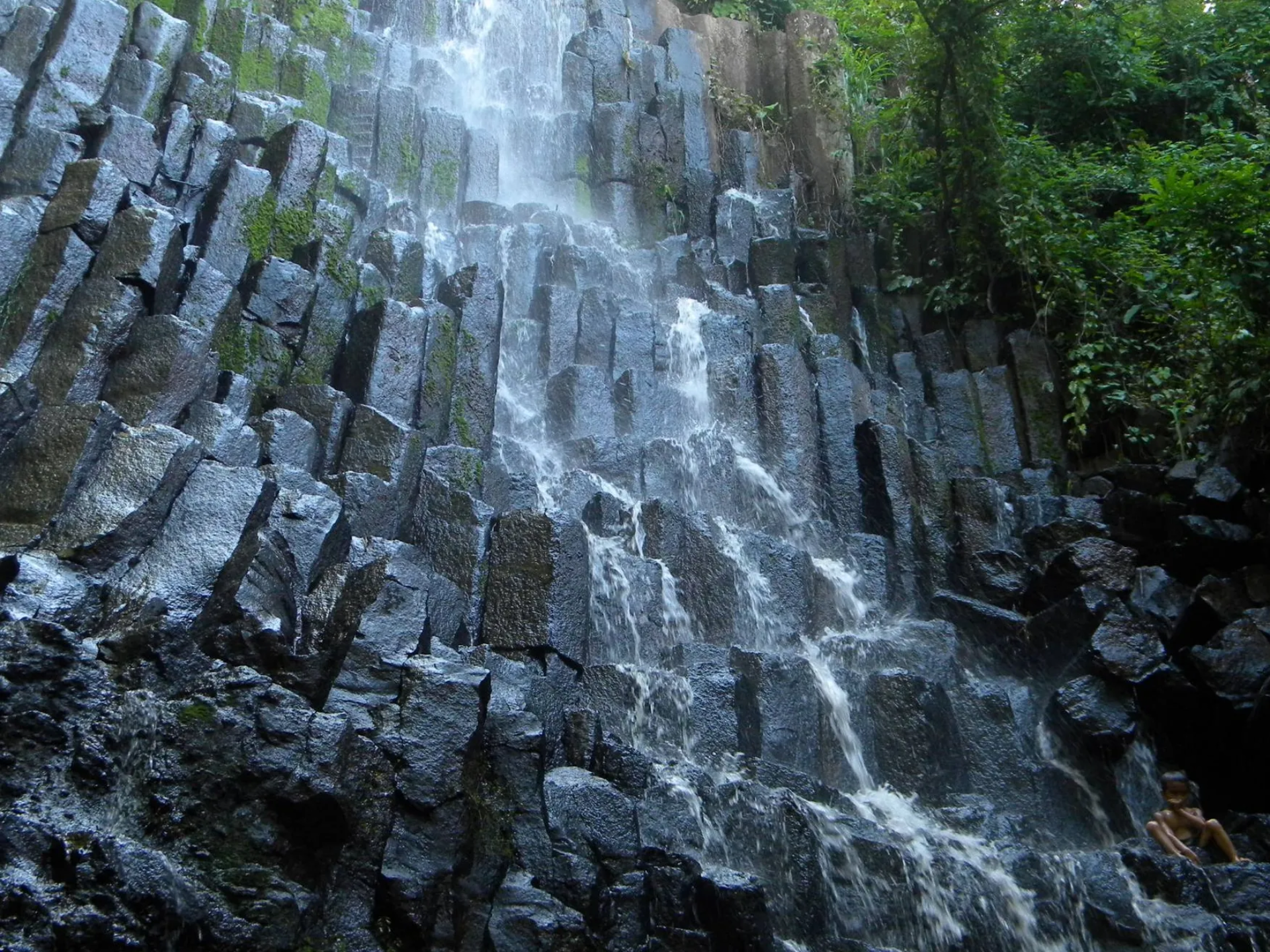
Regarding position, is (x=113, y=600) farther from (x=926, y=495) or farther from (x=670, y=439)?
(x=926, y=495)

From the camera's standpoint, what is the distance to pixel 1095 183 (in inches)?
647

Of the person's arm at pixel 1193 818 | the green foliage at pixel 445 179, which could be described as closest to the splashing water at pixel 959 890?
the person's arm at pixel 1193 818

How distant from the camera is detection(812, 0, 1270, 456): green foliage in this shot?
480 inches

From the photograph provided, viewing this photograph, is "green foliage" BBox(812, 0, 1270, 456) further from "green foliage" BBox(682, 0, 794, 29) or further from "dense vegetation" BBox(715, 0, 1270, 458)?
"green foliage" BBox(682, 0, 794, 29)

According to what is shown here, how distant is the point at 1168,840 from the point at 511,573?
5741 mm

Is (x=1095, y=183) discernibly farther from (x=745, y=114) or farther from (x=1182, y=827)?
(x=1182, y=827)

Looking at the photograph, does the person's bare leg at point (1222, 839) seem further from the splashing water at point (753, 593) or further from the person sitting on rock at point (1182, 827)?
the splashing water at point (753, 593)

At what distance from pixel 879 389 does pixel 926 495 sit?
246 cm

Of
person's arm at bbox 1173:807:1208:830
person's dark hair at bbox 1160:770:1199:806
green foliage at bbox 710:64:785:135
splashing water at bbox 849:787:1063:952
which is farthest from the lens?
green foliage at bbox 710:64:785:135

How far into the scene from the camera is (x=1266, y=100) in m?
18.3

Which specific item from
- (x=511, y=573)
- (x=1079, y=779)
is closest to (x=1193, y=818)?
(x=1079, y=779)

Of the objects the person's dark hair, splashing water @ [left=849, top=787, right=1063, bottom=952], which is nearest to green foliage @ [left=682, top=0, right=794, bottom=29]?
the person's dark hair

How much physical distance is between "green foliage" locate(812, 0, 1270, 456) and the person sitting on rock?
14.4ft

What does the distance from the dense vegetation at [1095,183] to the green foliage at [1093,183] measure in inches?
1.2
